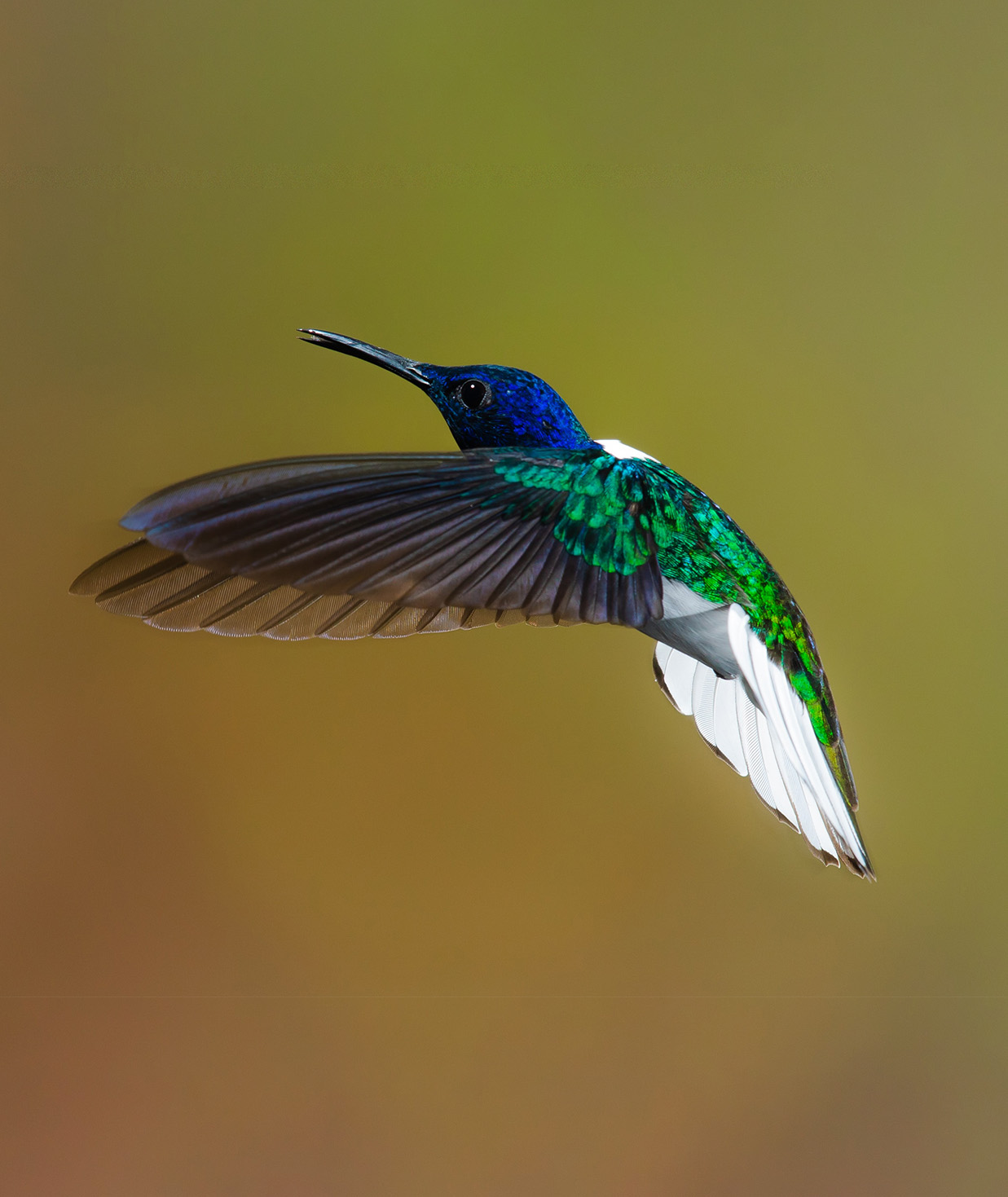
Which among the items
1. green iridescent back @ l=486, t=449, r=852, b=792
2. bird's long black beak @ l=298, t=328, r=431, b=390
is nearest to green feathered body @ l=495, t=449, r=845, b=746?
green iridescent back @ l=486, t=449, r=852, b=792

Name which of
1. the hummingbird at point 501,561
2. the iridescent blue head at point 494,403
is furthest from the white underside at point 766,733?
the iridescent blue head at point 494,403

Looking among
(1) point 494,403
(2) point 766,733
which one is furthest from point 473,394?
(2) point 766,733

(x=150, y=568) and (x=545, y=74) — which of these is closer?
(x=150, y=568)

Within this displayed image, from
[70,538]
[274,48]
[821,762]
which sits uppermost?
[274,48]

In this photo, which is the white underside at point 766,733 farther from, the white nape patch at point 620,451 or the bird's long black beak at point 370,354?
the bird's long black beak at point 370,354

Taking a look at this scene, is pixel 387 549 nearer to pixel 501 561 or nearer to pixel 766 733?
pixel 501 561

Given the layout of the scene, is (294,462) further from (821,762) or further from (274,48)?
(274,48)

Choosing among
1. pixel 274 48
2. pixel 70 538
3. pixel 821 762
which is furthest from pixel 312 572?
pixel 274 48
